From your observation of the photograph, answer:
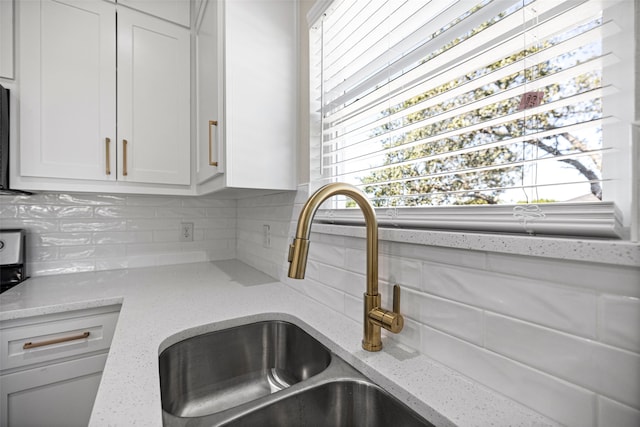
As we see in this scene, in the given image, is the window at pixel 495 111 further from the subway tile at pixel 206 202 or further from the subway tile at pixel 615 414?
the subway tile at pixel 206 202

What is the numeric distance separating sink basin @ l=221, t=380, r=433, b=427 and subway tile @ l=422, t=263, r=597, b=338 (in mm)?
258

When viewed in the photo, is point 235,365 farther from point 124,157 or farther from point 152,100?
point 152,100

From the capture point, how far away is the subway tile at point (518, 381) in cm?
44

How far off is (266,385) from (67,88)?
5.36ft

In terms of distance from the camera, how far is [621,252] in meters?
0.38

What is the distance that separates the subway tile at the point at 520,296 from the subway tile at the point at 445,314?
0.06ft

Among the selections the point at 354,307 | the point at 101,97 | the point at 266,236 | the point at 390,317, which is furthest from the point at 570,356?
the point at 101,97

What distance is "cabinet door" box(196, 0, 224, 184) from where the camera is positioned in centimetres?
117

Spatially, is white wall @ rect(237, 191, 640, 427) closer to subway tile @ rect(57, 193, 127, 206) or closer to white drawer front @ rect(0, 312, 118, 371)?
white drawer front @ rect(0, 312, 118, 371)

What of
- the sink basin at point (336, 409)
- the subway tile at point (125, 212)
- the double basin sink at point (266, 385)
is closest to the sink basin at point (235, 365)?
the double basin sink at point (266, 385)

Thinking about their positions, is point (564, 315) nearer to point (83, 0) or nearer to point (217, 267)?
point (217, 267)

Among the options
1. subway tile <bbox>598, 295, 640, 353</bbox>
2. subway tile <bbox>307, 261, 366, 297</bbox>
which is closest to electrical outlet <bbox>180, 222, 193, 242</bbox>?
subway tile <bbox>307, 261, 366, 297</bbox>

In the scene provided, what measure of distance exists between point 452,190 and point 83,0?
6.36 feet

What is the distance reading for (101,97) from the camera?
1.45m
